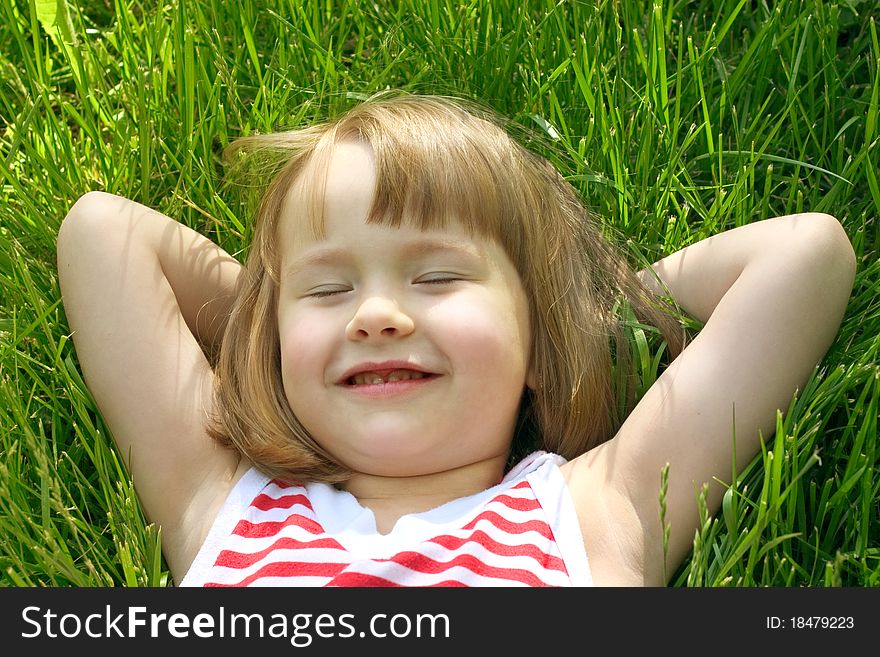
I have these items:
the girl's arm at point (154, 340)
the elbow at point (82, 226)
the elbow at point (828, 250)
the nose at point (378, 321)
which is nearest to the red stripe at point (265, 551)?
the girl's arm at point (154, 340)

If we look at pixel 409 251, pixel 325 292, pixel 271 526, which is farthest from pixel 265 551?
pixel 409 251

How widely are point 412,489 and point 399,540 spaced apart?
0.48 feet

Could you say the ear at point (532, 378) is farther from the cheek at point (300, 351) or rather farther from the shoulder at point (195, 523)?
the shoulder at point (195, 523)

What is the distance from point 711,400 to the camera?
1.90 m

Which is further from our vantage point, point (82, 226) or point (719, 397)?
point (82, 226)

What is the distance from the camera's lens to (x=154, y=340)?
211cm

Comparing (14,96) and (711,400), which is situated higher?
(14,96)

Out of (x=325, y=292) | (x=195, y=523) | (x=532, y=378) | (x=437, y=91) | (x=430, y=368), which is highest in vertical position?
(x=437, y=91)

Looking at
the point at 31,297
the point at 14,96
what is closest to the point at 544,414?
the point at 31,297

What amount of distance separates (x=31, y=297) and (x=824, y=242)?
4.95 feet

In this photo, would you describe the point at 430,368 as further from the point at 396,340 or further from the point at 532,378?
the point at 532,378

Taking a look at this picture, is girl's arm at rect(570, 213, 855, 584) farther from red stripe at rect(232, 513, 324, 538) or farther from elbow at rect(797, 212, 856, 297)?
red stripe at rect(232, 513, 324, 538)
